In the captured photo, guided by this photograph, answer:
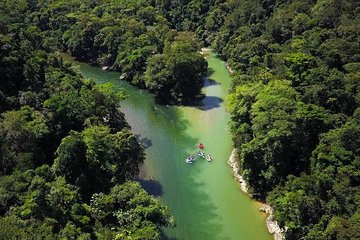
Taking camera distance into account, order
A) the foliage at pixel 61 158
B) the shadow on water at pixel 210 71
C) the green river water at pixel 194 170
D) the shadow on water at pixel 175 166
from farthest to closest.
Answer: the shadow on water at pixel 210 71
the shadow on water at pixel 175 166
the green river water at pixel 194 170
the foliage at pixel 61 158

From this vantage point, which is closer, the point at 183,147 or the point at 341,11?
the point at 183,147

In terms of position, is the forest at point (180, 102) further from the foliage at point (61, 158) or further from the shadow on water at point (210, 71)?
the shadow on water at point (210, 71)

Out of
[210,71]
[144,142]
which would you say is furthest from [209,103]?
[144,142]

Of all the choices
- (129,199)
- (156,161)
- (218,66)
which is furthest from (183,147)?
(218,66)

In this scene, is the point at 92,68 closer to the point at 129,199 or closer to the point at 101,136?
the point at 101,136

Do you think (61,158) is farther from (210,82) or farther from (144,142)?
(210,82)

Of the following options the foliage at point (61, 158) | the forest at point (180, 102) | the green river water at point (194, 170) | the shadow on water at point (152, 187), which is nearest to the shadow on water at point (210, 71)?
the forest at point (180, 102)

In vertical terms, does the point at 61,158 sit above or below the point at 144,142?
above
